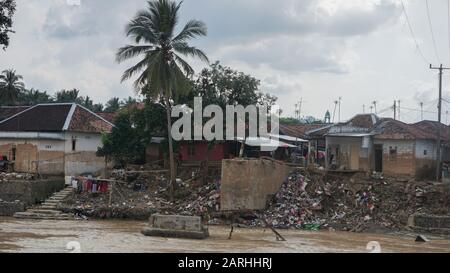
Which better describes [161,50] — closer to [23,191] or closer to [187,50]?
[187,50]

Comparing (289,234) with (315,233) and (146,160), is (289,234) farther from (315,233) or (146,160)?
(146,160)

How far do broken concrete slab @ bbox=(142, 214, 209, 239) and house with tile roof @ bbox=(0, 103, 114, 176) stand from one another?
1328 centimetres

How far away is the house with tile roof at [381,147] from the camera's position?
31.8 meters

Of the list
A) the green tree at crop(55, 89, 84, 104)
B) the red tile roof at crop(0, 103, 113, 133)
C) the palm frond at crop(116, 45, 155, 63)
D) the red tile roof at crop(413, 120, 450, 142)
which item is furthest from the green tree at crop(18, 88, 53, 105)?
the red tile roof at crop(413, 120, 450, 142)

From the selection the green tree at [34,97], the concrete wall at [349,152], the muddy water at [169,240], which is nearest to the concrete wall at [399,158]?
the concrete wall at [349,152]

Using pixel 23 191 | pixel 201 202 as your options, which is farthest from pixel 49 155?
pixel 201 202

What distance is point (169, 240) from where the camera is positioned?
22.4m

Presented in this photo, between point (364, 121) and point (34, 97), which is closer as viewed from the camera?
point (364, 121)

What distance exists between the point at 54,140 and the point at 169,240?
1534 cm

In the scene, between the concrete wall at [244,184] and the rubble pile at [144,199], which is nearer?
the concrete wall at [244,184]

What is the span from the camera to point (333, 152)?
36031 millimetres

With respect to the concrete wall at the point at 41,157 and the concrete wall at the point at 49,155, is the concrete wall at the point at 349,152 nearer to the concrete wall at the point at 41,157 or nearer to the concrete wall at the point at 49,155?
the concrete wall at the point at 49,155

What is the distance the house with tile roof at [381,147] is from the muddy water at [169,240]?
7051 mm
